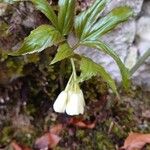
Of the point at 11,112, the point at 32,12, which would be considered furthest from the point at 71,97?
the point at 11,112

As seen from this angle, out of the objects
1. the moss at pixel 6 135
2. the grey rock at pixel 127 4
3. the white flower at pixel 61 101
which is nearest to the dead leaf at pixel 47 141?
the moss at pixel 6 135

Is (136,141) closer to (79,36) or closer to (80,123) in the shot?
(80,123)

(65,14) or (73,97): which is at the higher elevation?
(65,14)

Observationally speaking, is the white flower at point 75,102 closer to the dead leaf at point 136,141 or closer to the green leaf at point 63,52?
the green leaf at point 63,52

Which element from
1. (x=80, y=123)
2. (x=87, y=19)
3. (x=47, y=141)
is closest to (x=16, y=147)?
(x=47, y=141)

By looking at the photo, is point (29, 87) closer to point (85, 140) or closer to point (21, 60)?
point (21, 60)
